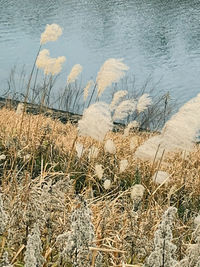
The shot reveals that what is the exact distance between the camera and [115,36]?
28500 millimetres

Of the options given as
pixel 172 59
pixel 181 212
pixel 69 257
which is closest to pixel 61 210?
pixel 69 257

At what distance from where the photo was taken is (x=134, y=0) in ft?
147

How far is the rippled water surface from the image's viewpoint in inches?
818

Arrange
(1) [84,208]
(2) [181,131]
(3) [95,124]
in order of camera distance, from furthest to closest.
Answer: (3) [95,124], (2) [181,131], (1) [84,208]

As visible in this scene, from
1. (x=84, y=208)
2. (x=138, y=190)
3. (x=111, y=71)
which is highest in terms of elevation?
(x=111, y=71)

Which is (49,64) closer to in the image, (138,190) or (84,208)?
(138,190)

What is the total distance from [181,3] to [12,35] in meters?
22.0

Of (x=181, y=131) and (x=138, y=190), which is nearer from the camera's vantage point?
(x=138, y=190)

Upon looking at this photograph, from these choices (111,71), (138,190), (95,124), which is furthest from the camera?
(111,71)

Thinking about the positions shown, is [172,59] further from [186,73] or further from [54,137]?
[54,137]

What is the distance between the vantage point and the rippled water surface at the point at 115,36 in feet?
68.1

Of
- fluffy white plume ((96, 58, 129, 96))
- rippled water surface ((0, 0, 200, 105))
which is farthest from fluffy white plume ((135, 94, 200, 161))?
rippled water surface ((0, 0, 200, 105))

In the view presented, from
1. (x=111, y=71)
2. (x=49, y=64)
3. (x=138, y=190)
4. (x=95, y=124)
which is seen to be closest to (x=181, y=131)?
(x=138, y=190)

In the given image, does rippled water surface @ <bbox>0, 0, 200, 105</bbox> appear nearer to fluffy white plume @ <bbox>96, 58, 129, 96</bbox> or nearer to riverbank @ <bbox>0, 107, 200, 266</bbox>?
riverbank @ <bbox>0, 107, 200, 266</bbox>
